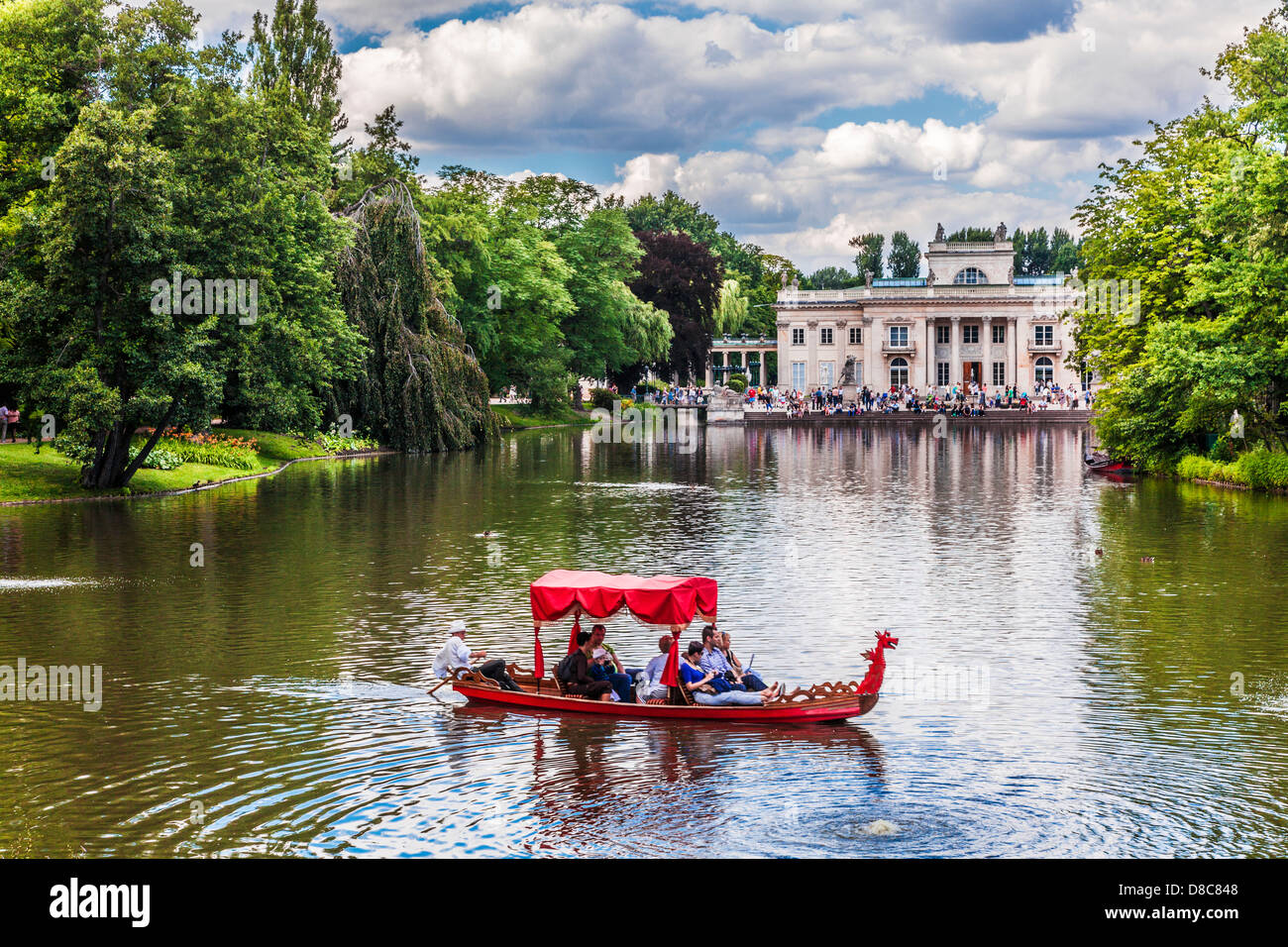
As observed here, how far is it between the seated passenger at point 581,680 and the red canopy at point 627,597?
1.07 meters

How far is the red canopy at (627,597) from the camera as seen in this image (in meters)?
18.5

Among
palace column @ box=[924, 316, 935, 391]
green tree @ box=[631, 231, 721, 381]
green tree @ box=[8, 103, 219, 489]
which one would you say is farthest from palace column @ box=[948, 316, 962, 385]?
green tree @ box=[8, 103, 219, 489]

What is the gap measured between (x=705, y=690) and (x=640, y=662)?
3.24m

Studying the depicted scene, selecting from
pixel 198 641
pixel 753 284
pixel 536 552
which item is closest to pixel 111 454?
pixel 536 552

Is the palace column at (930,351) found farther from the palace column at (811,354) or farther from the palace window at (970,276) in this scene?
the palace column at (811,354)

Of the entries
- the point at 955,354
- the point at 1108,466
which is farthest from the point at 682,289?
the point at 1108,466

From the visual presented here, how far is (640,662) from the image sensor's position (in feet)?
67.7

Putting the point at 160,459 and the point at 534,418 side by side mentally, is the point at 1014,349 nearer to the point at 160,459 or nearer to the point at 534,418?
the point at 534,418

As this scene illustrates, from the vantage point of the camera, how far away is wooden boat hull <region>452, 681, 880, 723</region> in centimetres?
1695

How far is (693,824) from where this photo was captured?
13.4 metres

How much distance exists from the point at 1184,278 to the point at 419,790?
143 ft

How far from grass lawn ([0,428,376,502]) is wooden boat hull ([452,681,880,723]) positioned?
97.0 feet

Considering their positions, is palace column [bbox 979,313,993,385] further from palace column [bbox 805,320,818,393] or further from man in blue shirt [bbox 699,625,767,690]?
man in blue shirt [bbox 699,625,767,690]

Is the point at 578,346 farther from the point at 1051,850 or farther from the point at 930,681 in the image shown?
the point at 1051,850
